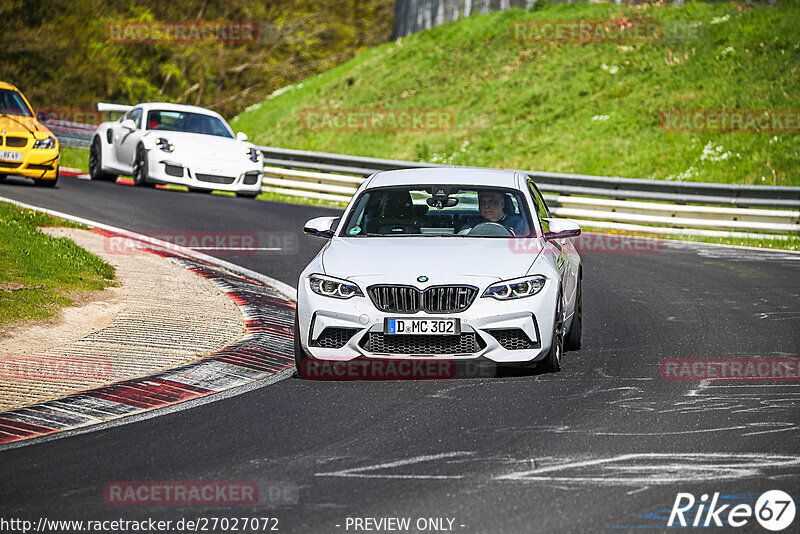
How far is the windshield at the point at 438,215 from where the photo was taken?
9344 millimetres

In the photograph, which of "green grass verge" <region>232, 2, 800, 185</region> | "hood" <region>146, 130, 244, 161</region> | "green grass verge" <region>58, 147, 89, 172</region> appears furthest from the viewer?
"green grass verge" <region>232, 2, 800, 185</region>

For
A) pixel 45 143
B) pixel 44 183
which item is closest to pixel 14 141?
pixel 45 143

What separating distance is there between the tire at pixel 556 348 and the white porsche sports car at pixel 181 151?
14.1 m

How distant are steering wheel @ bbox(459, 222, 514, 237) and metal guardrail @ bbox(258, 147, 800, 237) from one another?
12.1m

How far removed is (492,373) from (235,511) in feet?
11.6

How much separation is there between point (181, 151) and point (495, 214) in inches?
522

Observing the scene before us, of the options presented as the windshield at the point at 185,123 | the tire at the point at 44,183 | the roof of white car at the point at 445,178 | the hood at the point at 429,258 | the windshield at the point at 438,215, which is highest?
the windshield at the point at 185,123

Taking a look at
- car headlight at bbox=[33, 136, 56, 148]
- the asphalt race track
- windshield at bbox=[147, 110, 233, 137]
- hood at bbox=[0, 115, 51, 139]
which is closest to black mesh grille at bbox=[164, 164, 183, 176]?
windshield at bbox=[147, 110, 233, 137]

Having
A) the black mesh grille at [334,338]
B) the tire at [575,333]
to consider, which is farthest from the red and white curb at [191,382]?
the tire at [575,333]

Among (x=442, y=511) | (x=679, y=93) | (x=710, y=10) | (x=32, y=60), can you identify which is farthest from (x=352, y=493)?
(x=32, y=60)

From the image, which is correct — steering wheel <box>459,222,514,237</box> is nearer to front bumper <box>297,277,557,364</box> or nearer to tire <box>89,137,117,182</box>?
front bumper <box>297,277,557,364</box>

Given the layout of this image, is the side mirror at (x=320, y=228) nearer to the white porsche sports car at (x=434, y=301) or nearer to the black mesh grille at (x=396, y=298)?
the white porsche sports car at (x=434, y=301)

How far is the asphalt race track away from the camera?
5.37 m

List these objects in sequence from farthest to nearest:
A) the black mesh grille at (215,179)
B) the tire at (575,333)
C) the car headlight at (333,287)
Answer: the black mesh grille at (215,179), the tire at (575,333), the car headlight at (333,287)
